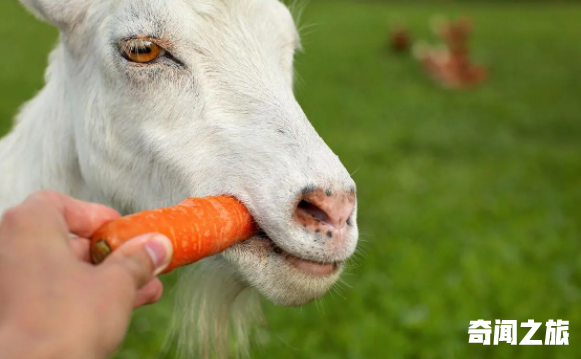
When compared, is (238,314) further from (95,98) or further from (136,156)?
(95,98)

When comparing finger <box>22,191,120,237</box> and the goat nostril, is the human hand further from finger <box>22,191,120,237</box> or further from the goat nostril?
the goat nostril

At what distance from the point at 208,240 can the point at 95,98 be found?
92 centimetres

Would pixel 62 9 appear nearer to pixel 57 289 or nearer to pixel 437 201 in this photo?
pixel 57 289

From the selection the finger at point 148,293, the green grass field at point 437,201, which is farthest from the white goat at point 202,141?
the green grass field at point 437,201

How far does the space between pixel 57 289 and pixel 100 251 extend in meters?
0.28

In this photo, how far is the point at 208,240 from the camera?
1942mm

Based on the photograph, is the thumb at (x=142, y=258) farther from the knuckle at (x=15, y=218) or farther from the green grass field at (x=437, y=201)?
the green grass field at (x=437, y=201)

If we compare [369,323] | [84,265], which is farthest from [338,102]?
[84,265]

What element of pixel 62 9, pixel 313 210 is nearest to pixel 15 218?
pixel 313 210

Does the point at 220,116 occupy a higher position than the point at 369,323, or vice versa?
the point at 220,116

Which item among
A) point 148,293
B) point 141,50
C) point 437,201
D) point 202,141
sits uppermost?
point 141,50

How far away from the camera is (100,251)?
57.5 inches

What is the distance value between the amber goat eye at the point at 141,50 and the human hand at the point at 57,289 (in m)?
1.09

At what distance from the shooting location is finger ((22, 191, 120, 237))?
1.34 metres
